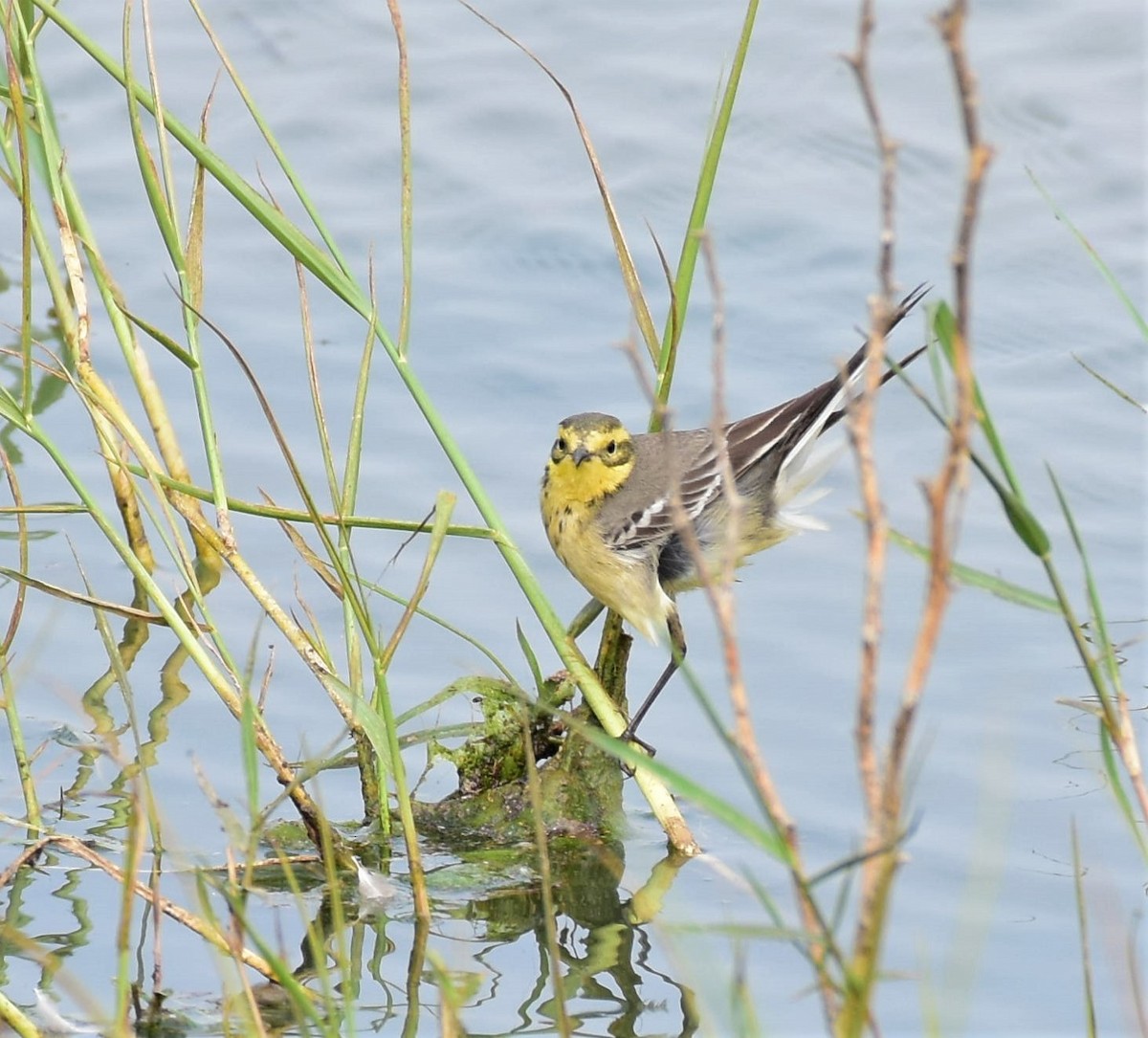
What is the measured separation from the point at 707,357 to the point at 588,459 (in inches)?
69.5

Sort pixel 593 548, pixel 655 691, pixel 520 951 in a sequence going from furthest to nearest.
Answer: pixel 593 548, pixel 655 691, pixel 520 951

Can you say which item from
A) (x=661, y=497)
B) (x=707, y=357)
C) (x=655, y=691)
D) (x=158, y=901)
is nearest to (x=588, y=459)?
(x=661, y=497)

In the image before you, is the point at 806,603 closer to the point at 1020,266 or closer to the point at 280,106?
the point at 1020,266

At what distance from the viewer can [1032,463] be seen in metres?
7.14

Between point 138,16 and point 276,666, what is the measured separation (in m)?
5.07

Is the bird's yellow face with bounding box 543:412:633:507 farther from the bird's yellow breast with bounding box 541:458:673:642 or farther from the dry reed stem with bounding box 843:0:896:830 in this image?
the dry reed stem with bounding box 843:0:896:830

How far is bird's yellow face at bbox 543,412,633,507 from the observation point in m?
6.30

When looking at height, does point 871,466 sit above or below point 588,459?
below

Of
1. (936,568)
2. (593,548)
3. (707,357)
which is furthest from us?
(707,357)

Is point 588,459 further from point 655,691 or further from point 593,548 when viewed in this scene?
point 655,691

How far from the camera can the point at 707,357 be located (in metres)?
7.92

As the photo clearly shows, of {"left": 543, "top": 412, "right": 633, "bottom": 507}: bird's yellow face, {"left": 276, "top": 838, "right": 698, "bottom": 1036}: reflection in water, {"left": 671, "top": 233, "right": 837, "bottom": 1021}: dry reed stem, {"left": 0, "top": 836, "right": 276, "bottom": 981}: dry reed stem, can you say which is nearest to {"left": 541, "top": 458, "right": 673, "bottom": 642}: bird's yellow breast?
{"left": 543, "top": 412, "right": 633, "bottom": 507}: bird's yellow face

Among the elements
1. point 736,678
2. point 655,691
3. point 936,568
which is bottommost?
point 736,678

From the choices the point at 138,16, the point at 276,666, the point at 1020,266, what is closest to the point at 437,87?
the point at 138,16
